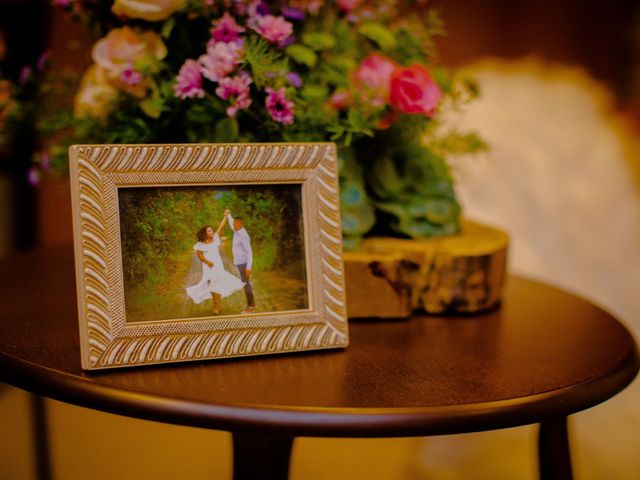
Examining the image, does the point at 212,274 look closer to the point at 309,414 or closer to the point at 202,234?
the point at 202,234

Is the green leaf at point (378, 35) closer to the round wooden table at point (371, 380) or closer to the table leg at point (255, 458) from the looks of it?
the round wooden table at point (371, 380)

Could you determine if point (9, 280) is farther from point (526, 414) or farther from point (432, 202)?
point (526, 414)

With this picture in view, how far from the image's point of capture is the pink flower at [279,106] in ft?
2.78

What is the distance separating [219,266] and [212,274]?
0.01 m

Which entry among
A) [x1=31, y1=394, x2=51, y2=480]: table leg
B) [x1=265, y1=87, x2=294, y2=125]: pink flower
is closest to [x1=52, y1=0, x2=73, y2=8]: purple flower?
[x1=265, y1=87, x2=294, y2=125]: pink flower

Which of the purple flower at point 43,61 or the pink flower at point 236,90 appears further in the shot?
the purple flower at point 43,61

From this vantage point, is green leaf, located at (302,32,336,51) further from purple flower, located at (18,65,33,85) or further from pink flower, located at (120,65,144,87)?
purple flower, located at (18,65,33,85)

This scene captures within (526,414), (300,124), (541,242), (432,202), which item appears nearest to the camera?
(526,414)

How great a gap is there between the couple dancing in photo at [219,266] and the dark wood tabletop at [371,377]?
72 mm

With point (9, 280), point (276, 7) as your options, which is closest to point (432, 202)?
point (276, 7)

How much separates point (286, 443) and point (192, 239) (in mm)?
508

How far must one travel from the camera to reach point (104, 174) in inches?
28.4

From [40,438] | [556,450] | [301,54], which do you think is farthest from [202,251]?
[40,438]

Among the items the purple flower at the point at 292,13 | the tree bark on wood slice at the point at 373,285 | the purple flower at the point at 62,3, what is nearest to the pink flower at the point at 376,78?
the purple flower at the point at 292,13
